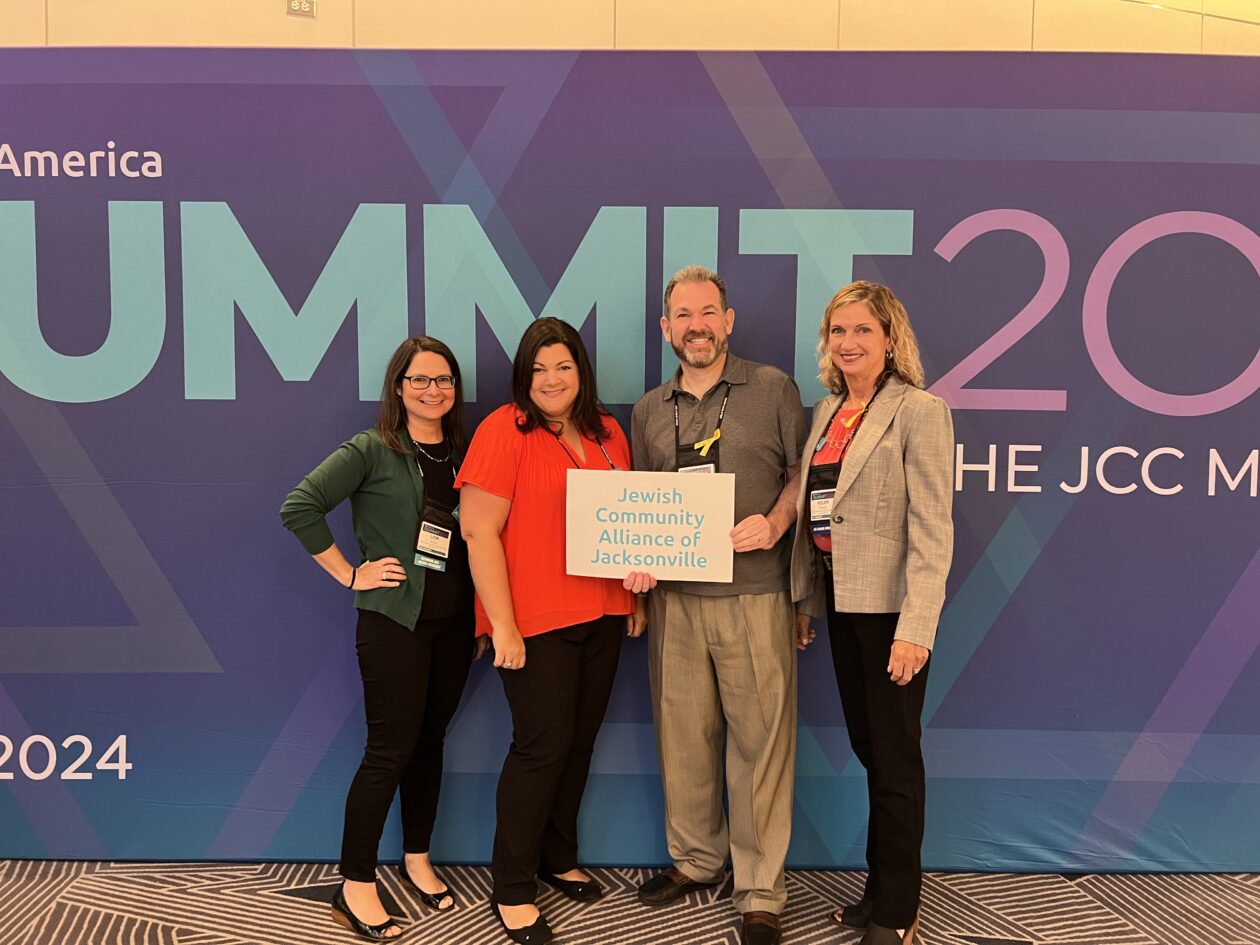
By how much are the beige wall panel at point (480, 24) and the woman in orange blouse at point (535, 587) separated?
4.92 ft

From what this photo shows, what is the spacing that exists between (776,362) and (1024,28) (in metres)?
1.90

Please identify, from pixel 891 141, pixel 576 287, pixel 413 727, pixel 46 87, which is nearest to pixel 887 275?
pixel 891 141

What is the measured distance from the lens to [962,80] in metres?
2.54

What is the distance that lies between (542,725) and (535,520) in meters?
0.57

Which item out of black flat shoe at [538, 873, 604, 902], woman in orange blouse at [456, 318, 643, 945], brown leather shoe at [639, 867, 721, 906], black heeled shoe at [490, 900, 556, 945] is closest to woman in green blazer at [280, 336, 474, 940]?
woman in orange blouse at [456, 318, 643, 945]

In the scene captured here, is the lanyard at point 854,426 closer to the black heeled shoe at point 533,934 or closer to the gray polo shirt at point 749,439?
the gray polo shirt at point 749,439

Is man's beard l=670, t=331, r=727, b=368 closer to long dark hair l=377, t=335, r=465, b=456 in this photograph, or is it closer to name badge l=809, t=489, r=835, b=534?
name badge l=809, t=489, r=835, b=534

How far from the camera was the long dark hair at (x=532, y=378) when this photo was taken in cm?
225

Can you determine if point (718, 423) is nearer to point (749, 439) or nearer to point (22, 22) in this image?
point (749, 439)

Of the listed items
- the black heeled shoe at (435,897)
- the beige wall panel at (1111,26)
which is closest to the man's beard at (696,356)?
the black heeled shoe at (435,897)

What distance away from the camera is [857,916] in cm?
240

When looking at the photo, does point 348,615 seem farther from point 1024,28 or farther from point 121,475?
point 1024,28

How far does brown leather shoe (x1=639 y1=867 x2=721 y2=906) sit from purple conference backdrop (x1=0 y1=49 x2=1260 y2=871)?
0.18m

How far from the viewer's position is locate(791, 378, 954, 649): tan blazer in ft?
6.63
